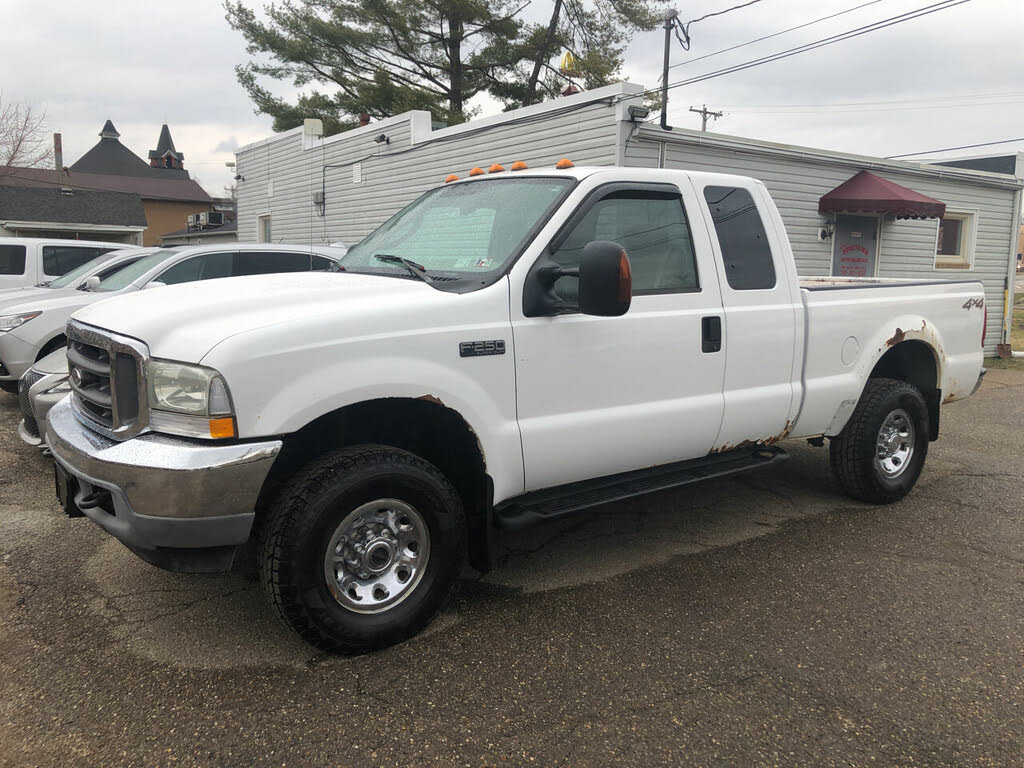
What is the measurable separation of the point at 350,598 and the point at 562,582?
Result: 1.22 metres

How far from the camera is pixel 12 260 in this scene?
11328mm

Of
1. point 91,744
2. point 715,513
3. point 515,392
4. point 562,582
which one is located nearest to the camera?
point 91,744

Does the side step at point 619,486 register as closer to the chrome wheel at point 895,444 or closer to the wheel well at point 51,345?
the chrome wheel at point 895,444

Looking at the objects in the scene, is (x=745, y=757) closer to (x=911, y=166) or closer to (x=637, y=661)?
(x=637, y=661)

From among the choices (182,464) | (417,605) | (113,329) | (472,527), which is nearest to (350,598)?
(417,605)

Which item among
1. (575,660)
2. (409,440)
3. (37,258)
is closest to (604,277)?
(409,440)

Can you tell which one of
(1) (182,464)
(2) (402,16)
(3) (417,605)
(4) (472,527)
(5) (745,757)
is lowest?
(5) (745,757)

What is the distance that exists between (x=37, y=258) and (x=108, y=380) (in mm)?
10010

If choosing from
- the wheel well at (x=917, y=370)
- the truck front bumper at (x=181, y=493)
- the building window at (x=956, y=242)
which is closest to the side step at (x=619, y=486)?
the truck front bumper at (x=181, y=493)

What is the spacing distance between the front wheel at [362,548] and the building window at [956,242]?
14.5 meters

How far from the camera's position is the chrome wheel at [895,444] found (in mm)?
5184

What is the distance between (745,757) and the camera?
259 cm

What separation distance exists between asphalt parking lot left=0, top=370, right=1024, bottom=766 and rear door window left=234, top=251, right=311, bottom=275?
4260mm

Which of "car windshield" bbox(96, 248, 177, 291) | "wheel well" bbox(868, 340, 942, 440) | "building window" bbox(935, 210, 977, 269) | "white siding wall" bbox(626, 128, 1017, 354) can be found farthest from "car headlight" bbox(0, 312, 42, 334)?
"building window" bbox(935, 210, 977, 269)
